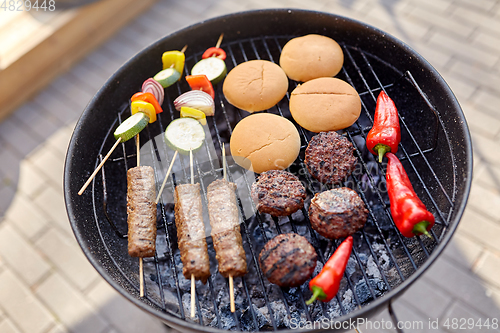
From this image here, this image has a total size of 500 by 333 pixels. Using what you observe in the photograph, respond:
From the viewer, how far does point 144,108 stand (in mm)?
3148

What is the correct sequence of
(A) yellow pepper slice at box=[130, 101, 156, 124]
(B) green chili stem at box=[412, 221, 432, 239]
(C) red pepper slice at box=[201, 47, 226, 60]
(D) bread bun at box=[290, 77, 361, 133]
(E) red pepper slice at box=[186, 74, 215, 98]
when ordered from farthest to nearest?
(C) red pepper slice at box=[201, 47, 226, 60], (E) red pepper slice at box=[186, 74, 215, 98], (A) yellow pepper slice at box=[130, 101, 156, 124], (D) bread bun at box=[290, 77, 361, 133], (B) green chili stem at box=[412, 221, 432, 239]

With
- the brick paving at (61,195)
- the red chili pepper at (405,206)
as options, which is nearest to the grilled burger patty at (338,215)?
the red chili pepper at (405,206)

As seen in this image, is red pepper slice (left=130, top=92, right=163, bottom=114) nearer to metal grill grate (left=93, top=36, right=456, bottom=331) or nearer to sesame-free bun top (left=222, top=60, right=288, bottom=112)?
metal grill grate (left=93, top=36, right=456, bottom=331)

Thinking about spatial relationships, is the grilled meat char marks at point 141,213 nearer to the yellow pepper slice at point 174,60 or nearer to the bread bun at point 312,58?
the yellow pepper slice at point 174,60

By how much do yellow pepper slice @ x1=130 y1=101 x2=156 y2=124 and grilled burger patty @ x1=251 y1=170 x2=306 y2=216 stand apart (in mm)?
1186

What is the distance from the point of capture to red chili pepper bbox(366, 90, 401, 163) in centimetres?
287

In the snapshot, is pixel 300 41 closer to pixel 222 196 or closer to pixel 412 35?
pixel 222 196

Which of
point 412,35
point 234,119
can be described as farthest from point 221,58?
point 412,35

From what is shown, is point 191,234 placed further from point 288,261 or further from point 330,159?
point 330,159

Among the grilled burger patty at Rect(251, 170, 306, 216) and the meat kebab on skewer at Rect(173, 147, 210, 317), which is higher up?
the grilled burger patty at Rect(251, 170, 306, 216)

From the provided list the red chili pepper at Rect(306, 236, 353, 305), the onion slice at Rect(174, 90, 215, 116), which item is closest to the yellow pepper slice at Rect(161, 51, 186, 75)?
the onion slice at Rect(174, 90, 215, 116)

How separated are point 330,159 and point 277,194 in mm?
523

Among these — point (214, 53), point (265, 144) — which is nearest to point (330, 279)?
point (265, 144)

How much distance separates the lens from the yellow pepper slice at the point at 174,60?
339cm
